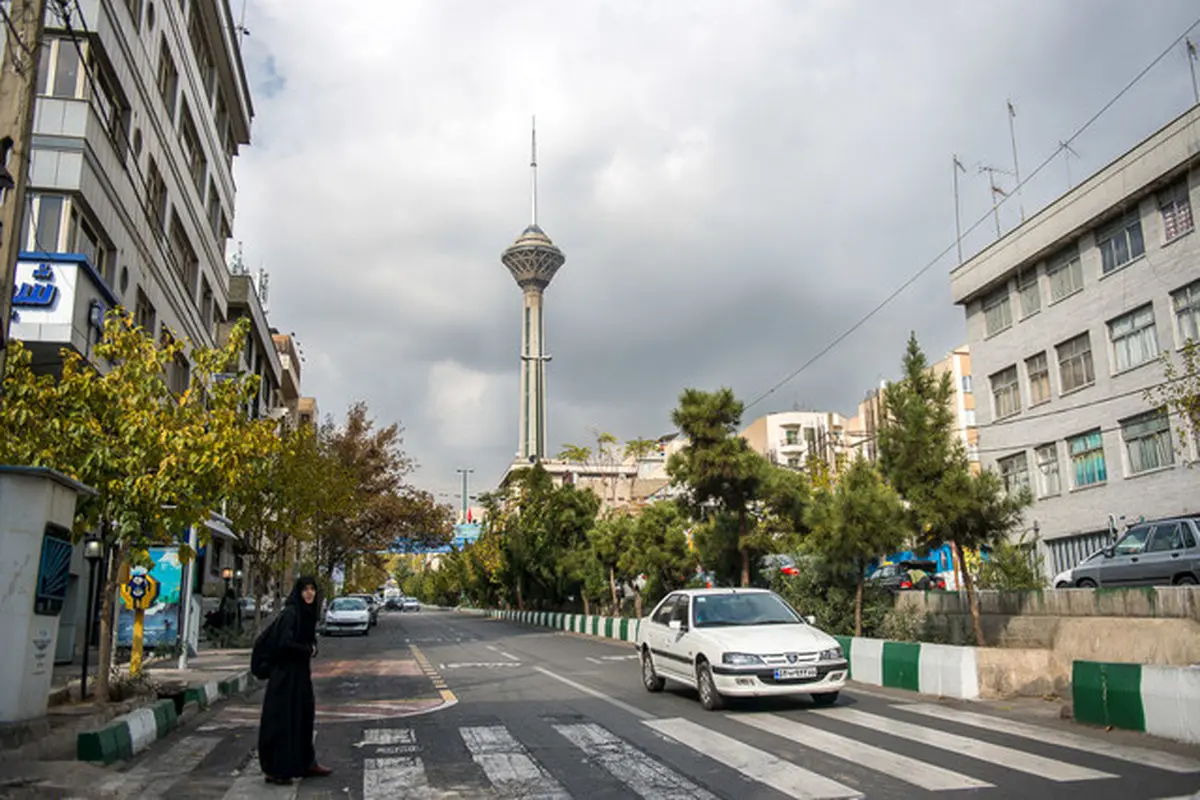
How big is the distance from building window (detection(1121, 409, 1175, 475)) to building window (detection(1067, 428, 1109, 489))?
106cm

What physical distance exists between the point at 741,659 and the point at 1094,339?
24.4m

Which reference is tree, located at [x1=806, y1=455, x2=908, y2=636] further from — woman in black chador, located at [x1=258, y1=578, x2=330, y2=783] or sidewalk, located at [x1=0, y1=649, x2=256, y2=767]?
woman in black chador, located at [x1=258, y1=578, x2=330, y2=783]

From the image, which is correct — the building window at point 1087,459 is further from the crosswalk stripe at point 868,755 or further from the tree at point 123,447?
the tree at point 123,447

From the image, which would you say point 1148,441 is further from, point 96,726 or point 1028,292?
point 96,726

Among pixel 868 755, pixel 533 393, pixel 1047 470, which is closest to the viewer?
pixel 868 755

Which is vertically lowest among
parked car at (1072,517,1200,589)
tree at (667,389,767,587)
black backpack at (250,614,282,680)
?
black backpack at (250,614,282,680)

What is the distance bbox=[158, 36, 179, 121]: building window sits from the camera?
1042 inches

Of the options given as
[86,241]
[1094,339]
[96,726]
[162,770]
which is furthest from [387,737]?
[1094,339]

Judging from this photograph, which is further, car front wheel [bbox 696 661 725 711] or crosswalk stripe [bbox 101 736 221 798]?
car front wheel [bbox 696 661 725 711]

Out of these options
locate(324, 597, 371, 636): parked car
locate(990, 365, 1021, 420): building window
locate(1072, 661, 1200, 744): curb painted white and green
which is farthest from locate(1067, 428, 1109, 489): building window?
locate(324, 597, 371, 636): parked car

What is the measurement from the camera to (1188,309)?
26.9m

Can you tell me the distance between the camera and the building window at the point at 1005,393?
34.8 meters

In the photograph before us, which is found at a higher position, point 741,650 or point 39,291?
point 39,291

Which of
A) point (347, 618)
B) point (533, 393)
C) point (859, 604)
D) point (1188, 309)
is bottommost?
point (347, 618)
